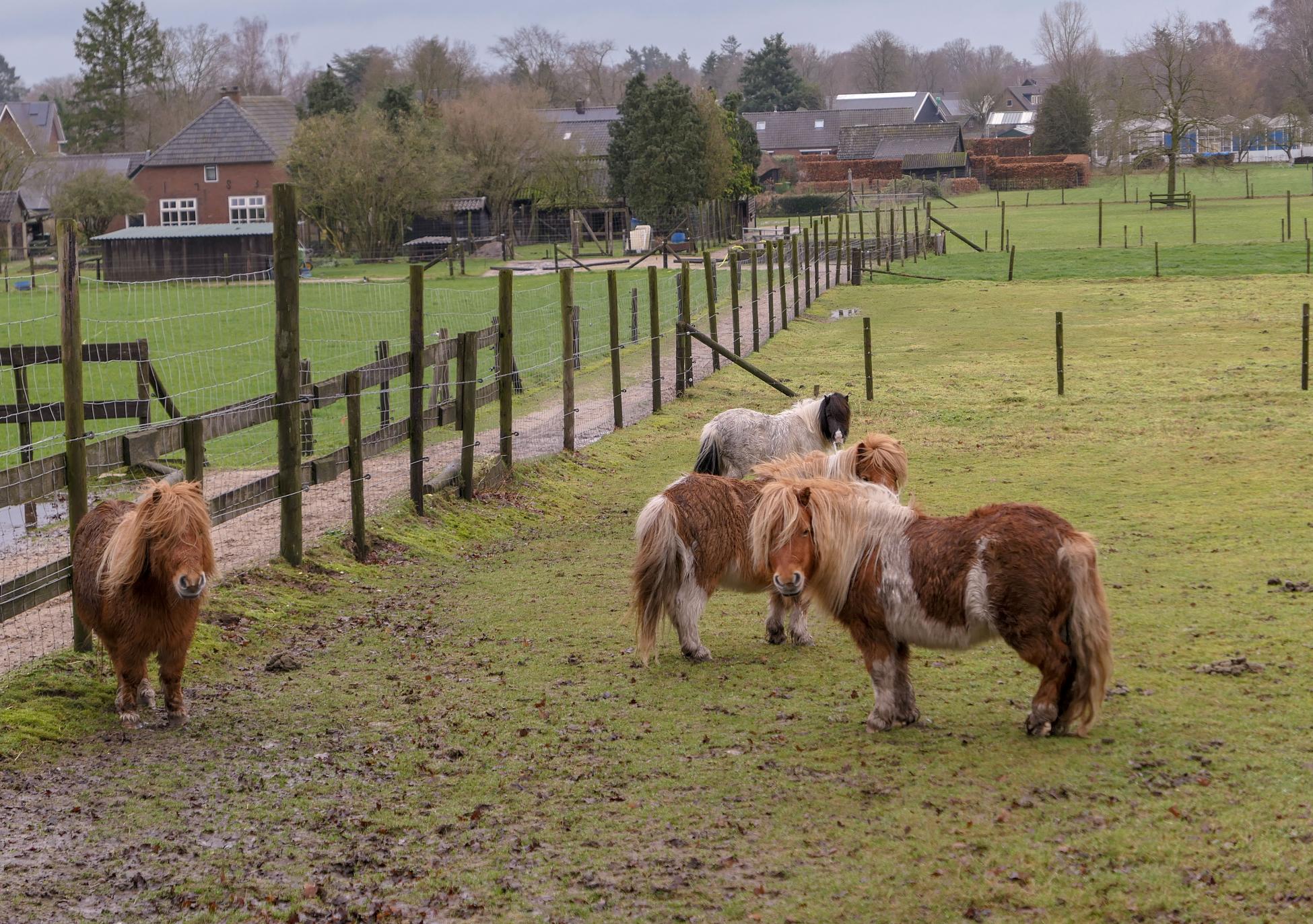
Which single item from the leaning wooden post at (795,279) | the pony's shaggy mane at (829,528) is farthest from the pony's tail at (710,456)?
the leaning wooden post at (795,279)

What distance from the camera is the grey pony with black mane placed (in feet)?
37.4

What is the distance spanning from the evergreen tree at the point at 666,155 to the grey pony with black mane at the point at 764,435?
47.9m

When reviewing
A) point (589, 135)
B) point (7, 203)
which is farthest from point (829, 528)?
point (589, 135)

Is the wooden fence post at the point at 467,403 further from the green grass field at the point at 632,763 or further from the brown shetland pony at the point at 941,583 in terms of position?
the brown shetland pony at the point at 941,583

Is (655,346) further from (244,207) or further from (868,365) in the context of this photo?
(244,207)

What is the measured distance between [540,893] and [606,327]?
23.4 m

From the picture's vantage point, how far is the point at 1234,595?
845 centimetres

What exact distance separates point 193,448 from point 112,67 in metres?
91.8

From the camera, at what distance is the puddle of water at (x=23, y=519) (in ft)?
37.2

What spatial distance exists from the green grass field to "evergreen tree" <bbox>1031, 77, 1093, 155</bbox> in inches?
3480

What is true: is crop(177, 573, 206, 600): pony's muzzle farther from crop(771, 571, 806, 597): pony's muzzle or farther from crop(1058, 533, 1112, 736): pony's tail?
crop(1058, 533, 1112, 736): pony's tail

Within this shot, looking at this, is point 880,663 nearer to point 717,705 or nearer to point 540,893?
point 717,705

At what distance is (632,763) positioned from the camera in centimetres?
607

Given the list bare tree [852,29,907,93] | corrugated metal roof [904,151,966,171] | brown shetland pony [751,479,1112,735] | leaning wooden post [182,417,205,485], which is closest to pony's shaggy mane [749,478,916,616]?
brown shetland pony [751,479,1112,735]
